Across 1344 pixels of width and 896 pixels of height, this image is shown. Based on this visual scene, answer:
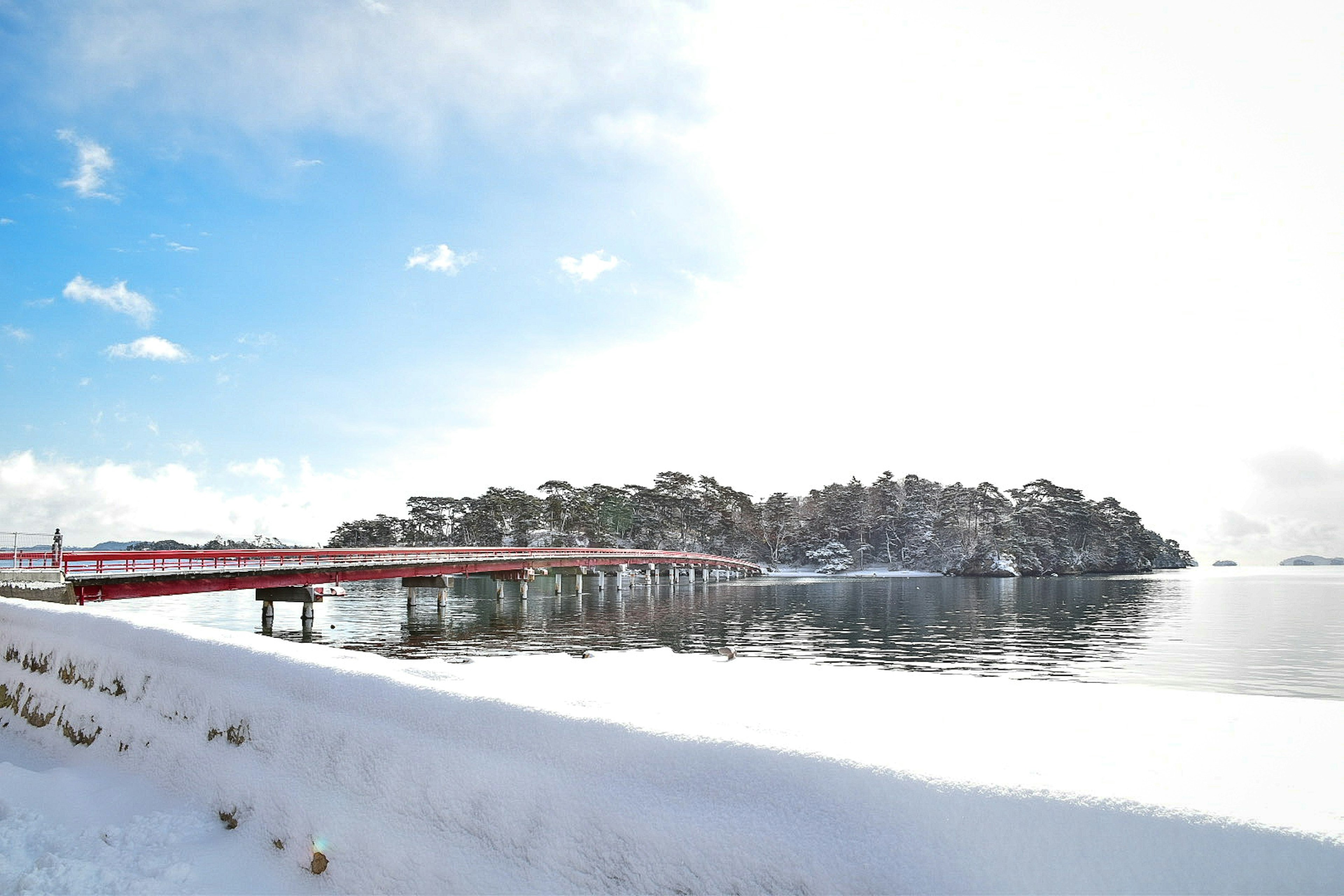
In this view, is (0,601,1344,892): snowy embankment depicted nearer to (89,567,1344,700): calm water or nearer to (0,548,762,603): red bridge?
(89,567,1344,700): calm water

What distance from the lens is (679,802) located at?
3.85 metres

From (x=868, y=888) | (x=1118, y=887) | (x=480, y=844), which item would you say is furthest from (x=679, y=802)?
(x=1118, y=887)

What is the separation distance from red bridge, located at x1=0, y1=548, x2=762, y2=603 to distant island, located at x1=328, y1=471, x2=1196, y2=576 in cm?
6765

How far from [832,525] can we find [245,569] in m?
124

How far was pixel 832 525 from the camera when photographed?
146 metres

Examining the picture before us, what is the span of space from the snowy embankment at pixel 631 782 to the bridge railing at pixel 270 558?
2635cm

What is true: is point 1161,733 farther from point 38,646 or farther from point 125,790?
point 38,646

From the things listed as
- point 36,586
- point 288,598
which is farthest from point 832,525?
point 36,586

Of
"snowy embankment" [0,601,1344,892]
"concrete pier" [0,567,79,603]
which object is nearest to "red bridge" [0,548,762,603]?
"concrete pier" [0,567,79,603]

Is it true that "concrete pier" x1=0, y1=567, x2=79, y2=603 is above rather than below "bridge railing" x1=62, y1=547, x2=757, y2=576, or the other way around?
above

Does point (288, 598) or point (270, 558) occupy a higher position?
point (270, 558)

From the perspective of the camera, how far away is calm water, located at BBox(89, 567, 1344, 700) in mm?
24875

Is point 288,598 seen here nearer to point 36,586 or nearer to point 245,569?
point 245,569

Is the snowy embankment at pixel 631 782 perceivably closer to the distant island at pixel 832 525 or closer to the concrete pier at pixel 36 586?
the concrete pier at pixel 36 586
